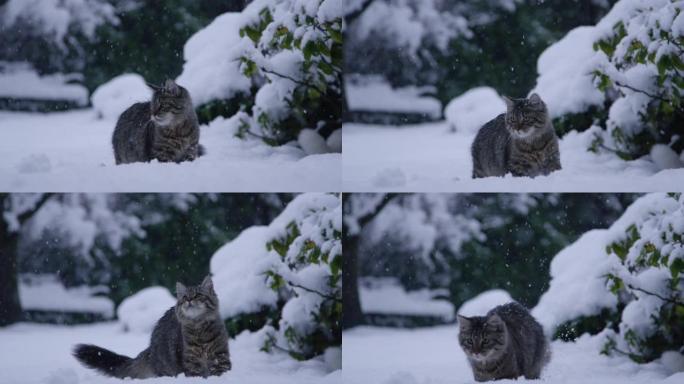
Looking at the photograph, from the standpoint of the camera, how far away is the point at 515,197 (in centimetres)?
333

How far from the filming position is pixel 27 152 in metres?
3.23

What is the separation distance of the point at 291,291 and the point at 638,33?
61.0 inches

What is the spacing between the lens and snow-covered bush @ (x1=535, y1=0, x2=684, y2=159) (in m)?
3.29

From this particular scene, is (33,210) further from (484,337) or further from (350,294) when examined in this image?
(484,337)

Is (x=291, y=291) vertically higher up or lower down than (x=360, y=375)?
higher up

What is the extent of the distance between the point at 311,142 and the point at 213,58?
463mm

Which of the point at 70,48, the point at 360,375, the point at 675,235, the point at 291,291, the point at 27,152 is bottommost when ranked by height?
the point at 360,375

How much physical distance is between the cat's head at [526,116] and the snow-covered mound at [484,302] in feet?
1.88

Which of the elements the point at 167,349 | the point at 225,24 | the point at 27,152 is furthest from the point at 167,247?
the point at 225,24

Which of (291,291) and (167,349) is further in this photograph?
(291,291)

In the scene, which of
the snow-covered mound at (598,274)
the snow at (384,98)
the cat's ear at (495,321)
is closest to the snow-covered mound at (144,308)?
the snow at (384,98)

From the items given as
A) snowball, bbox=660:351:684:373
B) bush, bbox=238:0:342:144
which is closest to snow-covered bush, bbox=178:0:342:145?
bush, bbox=238:0:342:144

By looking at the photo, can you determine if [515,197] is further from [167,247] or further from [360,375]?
[167,247]

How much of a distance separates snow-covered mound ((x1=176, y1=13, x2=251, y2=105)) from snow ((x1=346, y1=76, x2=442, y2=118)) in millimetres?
433
